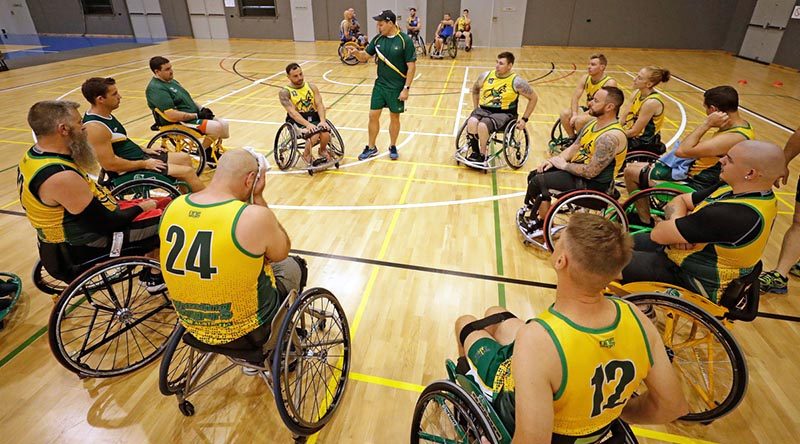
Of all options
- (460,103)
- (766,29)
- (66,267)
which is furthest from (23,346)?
(766,29)

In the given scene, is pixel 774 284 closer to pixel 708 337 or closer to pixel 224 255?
pixel 708 337

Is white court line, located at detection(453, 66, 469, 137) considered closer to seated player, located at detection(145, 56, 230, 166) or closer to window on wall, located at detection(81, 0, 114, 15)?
seated player, located at detection(145, 56, 230, 166)

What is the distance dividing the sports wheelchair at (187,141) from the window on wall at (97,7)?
16.8 m

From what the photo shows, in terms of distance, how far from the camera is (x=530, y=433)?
110cm

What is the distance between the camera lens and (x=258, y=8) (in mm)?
15844

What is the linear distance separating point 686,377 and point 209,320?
2498 mm

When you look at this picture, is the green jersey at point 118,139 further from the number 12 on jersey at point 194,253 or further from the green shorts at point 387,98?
the green shorts at point 387,98

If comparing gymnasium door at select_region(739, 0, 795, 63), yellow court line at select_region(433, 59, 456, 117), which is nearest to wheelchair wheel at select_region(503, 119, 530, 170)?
yellow court line at select_region(433, 59, 456, 117)

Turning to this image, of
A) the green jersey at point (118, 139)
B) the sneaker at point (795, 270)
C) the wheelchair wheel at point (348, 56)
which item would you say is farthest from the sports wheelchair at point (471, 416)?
the wheelchair wheel at point (348, 56)

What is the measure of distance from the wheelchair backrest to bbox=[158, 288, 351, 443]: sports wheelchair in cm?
202

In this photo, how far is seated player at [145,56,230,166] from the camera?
436 cm

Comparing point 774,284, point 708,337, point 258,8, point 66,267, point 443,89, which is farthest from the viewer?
point 258,8

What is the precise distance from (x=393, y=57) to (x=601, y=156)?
8.85ft

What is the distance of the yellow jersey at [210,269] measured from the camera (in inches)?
60.8
